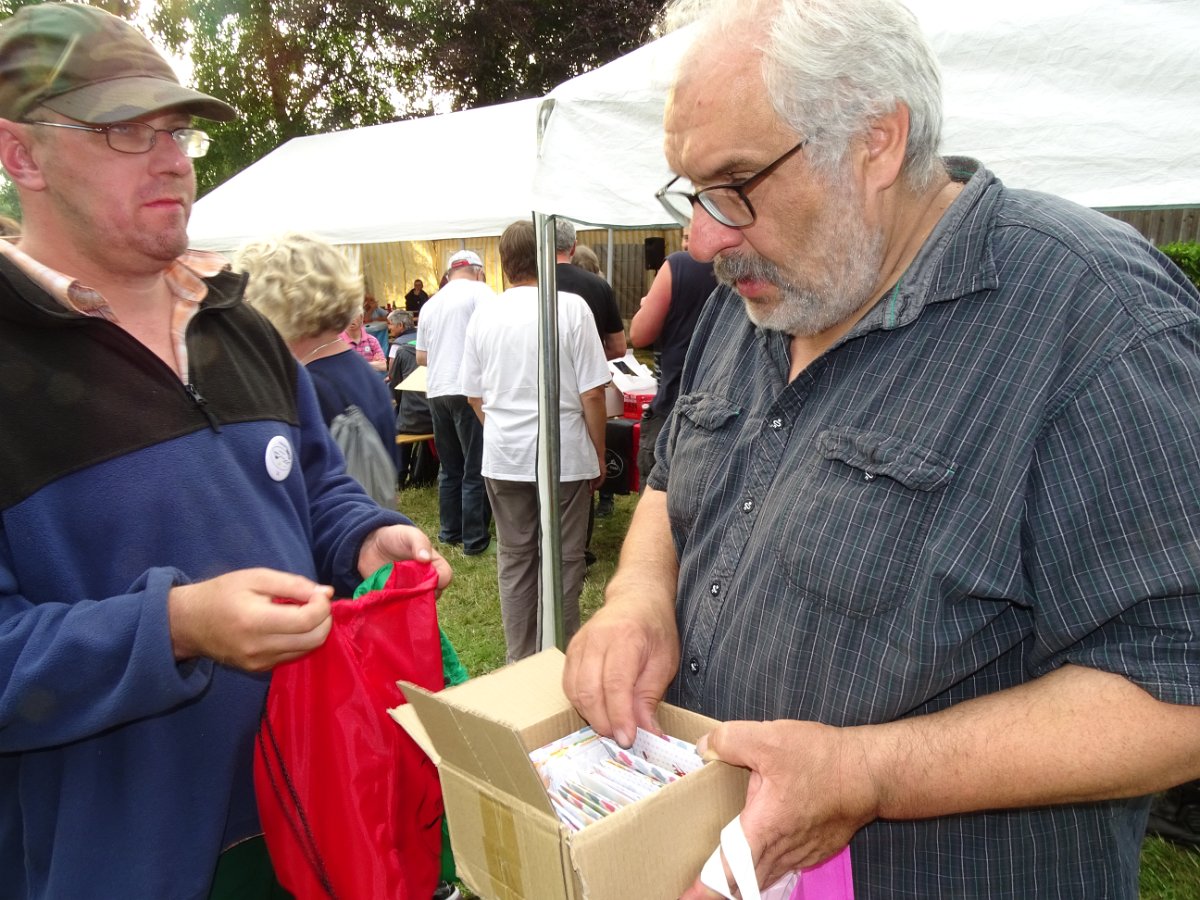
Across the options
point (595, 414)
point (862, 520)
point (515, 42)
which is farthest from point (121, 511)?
point (515, 42)

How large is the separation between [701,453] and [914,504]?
46 centimetres

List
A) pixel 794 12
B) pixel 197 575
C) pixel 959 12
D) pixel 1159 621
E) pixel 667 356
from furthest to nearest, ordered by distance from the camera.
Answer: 1. pixel 667 356
2. pixel 959 12
3. pixel 197 575
4. pixel 794 12
5. pixel 1159 621

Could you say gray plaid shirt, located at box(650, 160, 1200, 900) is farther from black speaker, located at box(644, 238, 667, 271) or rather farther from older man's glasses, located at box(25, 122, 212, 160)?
black speaker, located at box(644, 238, 667, 271)

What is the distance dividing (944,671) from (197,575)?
48.3 inches

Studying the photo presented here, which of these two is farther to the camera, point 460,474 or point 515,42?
point 515,42

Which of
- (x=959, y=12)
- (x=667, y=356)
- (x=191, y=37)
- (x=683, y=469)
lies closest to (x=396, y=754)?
(x=683, y=469)

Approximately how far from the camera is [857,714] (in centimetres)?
117

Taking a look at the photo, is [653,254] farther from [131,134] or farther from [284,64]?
[284,64]

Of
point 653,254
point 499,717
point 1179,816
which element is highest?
point 499,717

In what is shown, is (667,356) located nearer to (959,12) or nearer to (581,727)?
(959,12)

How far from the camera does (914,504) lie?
1.15 metres

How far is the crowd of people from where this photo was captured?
1.04 meters

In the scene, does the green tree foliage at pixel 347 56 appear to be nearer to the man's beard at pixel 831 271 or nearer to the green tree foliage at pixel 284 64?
the green tree foliage at pixel 284 64

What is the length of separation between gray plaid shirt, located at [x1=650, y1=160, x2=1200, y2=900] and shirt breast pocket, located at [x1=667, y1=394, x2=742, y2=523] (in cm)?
7
